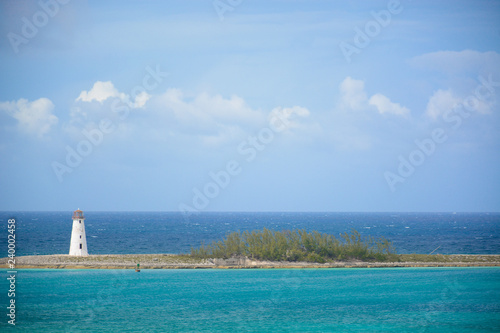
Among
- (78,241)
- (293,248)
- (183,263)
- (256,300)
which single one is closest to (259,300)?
(256,300)

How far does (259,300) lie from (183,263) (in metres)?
12.9

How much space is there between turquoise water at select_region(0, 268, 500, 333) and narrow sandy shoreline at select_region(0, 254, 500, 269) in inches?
49.3

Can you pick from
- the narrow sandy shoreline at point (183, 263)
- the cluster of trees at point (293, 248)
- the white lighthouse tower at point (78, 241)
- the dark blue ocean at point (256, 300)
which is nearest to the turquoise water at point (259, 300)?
the dark blue ocean at point (256, 300)

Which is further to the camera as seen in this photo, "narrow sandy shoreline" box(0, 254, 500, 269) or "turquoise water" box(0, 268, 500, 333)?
"narrow sandy shoreline" box(0, 254, 500, 269)

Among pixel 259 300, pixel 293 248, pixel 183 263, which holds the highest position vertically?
pixel 293 248

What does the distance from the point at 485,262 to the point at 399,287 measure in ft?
43.4

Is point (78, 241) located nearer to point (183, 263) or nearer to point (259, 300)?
point (183, 263)

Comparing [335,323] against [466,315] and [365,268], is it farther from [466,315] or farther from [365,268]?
[365,268]

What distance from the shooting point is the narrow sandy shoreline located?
41.1 metres

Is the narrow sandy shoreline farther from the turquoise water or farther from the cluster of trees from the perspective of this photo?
the turquoise water

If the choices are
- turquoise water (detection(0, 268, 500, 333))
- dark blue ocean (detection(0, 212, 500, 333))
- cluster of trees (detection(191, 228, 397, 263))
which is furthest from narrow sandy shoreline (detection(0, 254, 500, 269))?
turquoise water (detection(0, 268, 500, 333))

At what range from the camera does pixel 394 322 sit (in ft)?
84.9

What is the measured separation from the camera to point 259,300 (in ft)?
102

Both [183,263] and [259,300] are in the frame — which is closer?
[259,300]
